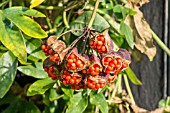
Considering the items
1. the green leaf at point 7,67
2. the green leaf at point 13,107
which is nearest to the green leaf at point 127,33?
the green leaf at point 7,67

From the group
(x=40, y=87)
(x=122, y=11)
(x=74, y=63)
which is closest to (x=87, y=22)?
(x=122, y=11)

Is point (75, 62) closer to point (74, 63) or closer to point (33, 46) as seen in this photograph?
point (74, 63)

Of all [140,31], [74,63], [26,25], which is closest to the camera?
[74,63]

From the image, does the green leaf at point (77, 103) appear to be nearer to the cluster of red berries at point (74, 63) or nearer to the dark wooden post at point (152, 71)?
the cluster of red berries at point (74, 63)

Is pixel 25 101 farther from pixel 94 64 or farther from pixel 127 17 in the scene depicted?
pixel 94 64

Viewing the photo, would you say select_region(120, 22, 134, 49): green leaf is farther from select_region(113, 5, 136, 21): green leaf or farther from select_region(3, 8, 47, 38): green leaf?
select_region(3, 8, 47, 38): green leaf

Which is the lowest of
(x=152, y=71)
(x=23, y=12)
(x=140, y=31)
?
(x=152, y=71)

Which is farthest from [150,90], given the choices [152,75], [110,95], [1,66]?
[1,66]
